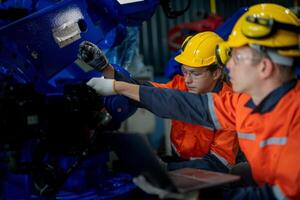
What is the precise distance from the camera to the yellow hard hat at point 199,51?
7.16ft

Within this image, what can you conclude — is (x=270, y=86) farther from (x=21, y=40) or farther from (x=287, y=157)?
(x=21, y=40)

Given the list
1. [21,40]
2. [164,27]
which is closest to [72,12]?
[21,40]

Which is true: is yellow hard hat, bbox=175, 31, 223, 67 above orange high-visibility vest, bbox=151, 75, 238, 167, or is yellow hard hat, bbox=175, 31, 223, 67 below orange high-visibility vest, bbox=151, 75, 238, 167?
above

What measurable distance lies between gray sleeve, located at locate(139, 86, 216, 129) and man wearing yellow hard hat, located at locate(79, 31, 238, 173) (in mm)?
274

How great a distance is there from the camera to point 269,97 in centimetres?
156

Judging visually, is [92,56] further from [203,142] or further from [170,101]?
[203,142]

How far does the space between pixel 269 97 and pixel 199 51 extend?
70 centimetres

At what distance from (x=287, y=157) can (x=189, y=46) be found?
100 cm

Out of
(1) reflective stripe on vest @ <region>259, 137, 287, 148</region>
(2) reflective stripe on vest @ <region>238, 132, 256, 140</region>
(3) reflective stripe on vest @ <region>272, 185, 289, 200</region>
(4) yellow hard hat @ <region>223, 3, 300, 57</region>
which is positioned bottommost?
(3) reflective stripe on vest @ <region>272, 185, 289, 200</region>

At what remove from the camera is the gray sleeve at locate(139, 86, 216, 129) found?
1853 mm

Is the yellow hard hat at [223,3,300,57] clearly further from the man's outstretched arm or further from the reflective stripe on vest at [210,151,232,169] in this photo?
the reflective stripe on vest at [210,151,232,169]

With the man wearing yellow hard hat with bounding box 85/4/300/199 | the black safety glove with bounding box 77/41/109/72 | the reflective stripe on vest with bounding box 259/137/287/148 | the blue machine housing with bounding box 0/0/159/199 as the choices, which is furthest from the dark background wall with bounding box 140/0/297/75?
the reflective stripe on vest with bounding box 259/137/287/148

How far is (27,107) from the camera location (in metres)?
1.43

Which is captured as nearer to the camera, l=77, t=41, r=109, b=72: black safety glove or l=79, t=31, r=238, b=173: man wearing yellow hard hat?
l=77, t=41, r=109, b=72: black safety glove
